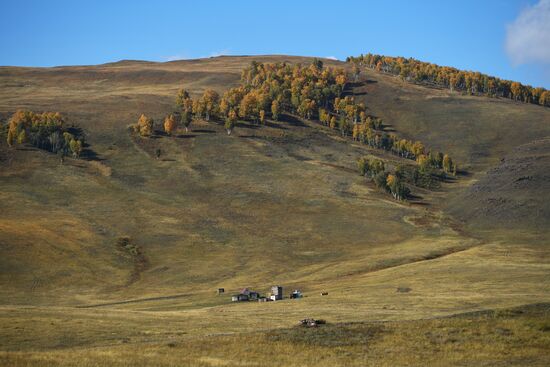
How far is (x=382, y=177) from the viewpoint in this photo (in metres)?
180

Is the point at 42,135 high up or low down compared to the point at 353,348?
up

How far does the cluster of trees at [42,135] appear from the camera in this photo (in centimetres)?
18662

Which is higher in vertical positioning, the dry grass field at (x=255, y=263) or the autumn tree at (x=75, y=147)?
the autumn tree at (x=75, y=147)

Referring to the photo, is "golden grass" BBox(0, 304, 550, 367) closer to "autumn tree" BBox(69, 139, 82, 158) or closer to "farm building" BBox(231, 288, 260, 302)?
"farm building" BBox(231, 288, 260, 302)

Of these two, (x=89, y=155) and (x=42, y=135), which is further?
(x=42, y=135)

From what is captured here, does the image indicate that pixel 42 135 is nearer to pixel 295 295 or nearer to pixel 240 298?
pixel 240 298

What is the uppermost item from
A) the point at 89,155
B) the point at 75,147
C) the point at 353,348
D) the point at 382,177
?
the point at 75,147

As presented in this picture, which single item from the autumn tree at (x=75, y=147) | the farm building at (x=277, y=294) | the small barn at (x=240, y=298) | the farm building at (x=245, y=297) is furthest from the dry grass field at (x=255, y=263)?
the autumn tree at (x=75, y=147)

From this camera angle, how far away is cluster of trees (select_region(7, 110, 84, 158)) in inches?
7347

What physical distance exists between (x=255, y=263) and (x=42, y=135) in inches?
4145

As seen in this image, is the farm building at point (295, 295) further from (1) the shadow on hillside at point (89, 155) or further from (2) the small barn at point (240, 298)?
(1) the shadow on hillside at point (89, 155)

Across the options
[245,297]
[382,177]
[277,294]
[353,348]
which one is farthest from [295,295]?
[382,177]

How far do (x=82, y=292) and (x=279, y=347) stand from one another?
208ft

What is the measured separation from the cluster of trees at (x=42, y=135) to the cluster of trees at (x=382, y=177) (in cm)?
8554
